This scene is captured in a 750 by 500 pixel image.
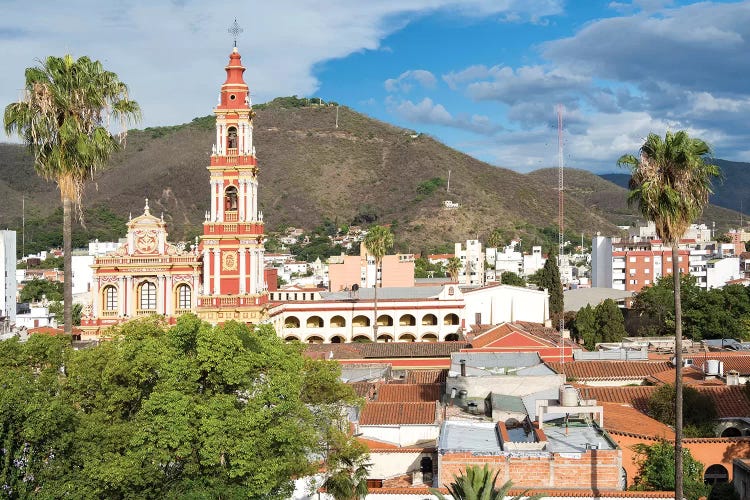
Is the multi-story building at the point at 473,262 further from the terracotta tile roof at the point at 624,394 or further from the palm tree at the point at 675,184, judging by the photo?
the palm tree at the point at 675,184

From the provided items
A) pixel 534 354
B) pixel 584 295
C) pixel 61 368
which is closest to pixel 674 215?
pixel 61 368

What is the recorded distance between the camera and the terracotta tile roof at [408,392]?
114 ft

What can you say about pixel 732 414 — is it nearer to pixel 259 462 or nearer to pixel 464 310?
pixel 259 462

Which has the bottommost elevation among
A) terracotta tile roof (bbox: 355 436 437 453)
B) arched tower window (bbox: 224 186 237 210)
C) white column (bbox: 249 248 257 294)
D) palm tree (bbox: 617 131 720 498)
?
terracotta tile roof (bbox: 355 436 437 453)

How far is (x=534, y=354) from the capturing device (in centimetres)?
4072

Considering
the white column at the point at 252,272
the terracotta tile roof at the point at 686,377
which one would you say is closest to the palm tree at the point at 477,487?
the terracotta tile roof at the point at 686,377

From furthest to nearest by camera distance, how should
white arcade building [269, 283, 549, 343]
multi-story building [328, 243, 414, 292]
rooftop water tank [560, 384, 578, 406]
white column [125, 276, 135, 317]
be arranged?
1. multi-story building [328, 243, 414, 292]
2. white arcade building [269, 283, 549, 343]
3. white column [125, 276, 135, 317]
4. rooftop water tank [560, 384, 578, 406]

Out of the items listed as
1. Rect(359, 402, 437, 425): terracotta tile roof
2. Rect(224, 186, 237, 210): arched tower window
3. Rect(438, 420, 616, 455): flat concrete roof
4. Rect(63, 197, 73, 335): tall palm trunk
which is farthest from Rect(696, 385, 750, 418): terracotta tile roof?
Rect(224, 186, 237, 210): arched tower window

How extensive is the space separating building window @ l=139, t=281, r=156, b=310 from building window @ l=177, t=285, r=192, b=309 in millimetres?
1533

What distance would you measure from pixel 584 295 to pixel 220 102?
171 feet

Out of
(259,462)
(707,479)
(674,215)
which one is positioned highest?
(674,215)

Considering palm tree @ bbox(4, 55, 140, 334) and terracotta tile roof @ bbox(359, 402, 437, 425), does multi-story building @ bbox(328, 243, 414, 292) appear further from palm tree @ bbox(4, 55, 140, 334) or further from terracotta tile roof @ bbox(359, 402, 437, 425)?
palm tree @ bbox(4, 55, 140, 334)

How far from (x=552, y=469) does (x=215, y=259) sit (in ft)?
114

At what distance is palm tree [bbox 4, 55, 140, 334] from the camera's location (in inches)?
925
